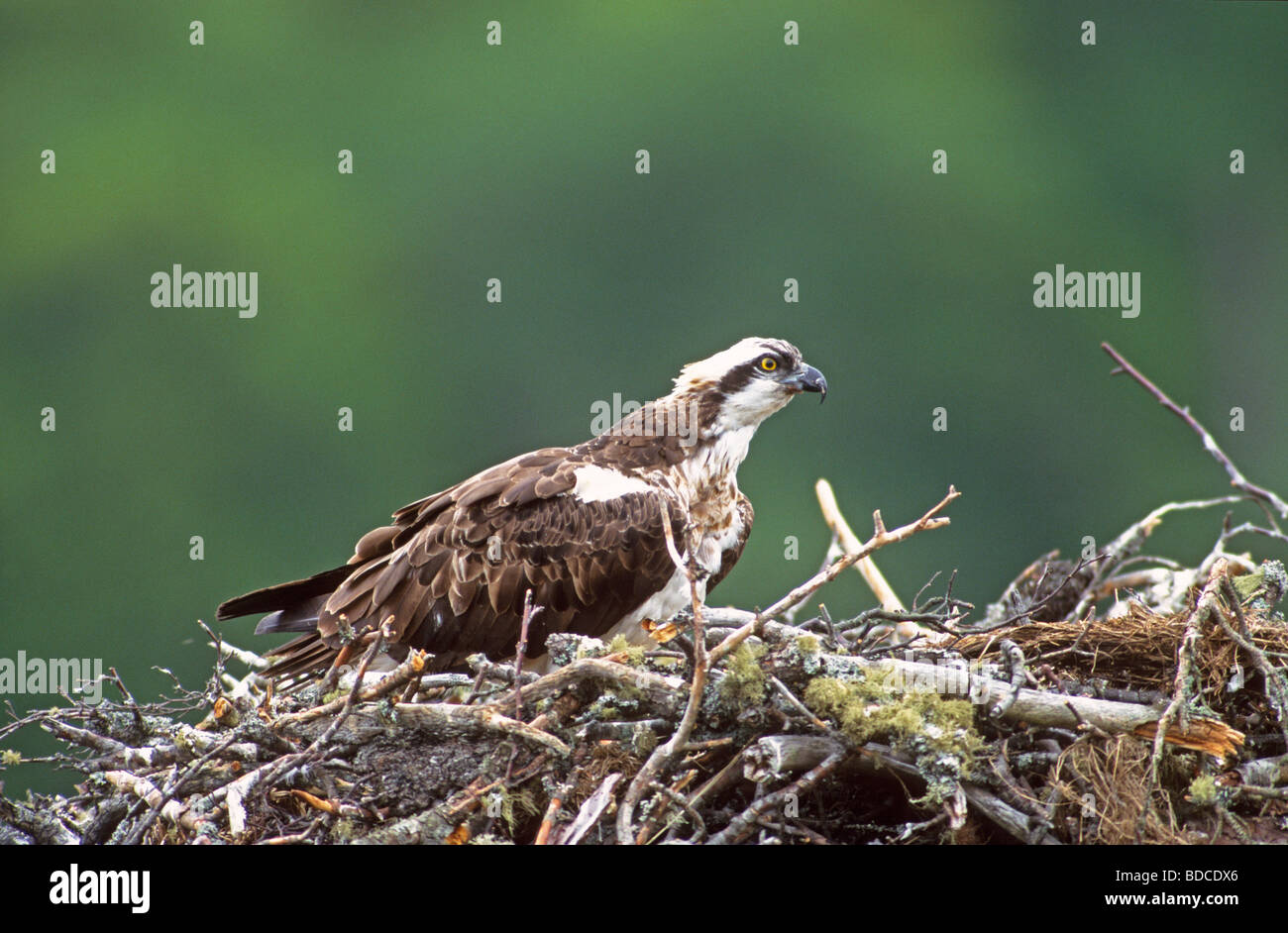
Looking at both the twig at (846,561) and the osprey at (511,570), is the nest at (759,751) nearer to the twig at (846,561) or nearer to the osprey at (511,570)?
the twig at (846,561)

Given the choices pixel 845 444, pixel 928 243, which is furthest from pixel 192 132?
pixel 845 444

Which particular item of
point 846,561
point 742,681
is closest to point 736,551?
point 742,681

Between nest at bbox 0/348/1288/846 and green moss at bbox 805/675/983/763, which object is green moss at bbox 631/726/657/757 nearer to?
nest at bbox 0/348/1288/846

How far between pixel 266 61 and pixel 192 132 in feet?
9.23

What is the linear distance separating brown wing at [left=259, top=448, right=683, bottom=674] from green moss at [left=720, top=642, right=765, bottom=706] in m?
1.41

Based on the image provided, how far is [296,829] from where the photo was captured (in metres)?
4.36

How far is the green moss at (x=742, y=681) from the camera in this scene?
4.19 m

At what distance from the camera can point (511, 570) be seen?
565 cm

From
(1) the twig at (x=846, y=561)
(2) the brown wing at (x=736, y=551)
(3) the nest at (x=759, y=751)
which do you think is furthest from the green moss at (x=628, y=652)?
(2) the brown wing at (x=736, y=551)

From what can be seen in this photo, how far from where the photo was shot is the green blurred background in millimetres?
20594

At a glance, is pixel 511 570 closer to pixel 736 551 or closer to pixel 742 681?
pixel 736 551

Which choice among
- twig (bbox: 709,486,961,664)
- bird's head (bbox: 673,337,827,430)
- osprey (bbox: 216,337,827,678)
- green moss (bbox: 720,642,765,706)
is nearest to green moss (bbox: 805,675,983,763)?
green moss (bbox: 720,642,765,706)

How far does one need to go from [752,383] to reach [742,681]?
221 cm

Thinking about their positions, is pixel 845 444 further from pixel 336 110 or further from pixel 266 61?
pixel 266 61
